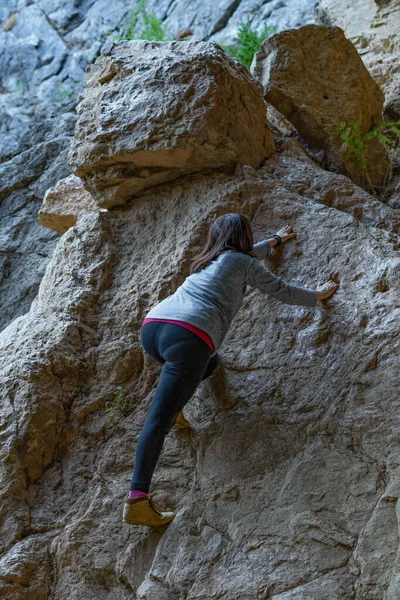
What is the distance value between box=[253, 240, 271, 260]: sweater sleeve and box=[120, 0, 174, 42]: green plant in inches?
210

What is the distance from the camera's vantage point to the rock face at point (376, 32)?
6.14 m

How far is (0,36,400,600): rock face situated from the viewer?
270cm

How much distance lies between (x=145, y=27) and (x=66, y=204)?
5556mm

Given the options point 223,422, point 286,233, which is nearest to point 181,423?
point 223,422

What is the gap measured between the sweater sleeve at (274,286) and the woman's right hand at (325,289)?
12 centimetres

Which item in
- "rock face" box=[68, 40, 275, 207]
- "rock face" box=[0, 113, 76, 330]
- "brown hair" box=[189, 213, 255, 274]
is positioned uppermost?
"rock face" box=[68, 40, 275, 207]

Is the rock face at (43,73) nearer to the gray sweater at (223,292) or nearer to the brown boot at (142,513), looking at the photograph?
the gray sweater at (223,292)

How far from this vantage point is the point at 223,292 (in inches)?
123

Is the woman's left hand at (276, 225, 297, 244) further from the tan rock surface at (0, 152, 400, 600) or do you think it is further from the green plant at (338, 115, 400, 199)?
the green plant at (338, 115, 400, 199)

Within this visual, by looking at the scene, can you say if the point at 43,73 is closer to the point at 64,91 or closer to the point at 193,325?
the point at 64,91

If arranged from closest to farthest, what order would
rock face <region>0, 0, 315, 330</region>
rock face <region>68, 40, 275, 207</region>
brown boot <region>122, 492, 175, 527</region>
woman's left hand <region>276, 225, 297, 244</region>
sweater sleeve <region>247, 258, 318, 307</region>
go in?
brown boot <region>122, 492, 175, 527</region> < sweater sleeve <region>247, 258, 318, 307</region> < woman's left hand <region>276, 225, 297, 244</region> < rock face <region>68, 40, 275, 207</region> < rock face <region>0, 0, 315, 330</region>

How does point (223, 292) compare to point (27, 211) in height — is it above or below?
above

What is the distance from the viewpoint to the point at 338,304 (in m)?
3.28

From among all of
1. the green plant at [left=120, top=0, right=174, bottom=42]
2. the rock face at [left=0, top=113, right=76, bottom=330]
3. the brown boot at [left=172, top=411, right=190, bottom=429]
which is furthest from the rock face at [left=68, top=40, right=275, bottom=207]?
the green plant at [left=120, top=0, right=174, bottom=42]
